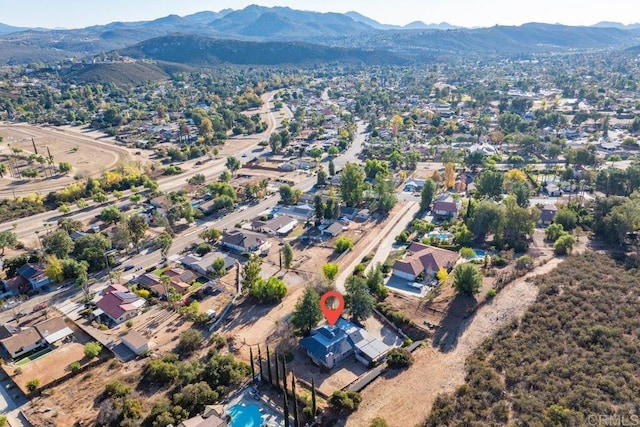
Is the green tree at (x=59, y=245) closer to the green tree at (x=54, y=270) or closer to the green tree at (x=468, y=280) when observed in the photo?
the green tree at (x=54, y=270)

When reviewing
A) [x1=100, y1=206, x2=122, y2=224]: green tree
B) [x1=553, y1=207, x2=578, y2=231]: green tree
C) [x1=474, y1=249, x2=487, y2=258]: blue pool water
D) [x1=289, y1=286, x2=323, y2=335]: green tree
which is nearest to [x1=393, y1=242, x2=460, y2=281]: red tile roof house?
[x1=474, y1=249, x2=487, y2=258]: blue pool water

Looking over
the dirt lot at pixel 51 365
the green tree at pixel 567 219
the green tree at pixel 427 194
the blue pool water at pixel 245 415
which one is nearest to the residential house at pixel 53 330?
the dirt lot at pixel 51 365

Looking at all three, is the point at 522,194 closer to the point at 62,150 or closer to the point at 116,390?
the point at 116,390

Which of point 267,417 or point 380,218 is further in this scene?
point 380,218

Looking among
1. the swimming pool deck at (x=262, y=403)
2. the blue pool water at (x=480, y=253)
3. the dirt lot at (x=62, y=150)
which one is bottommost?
the dirt lot at (x=62, y=150)

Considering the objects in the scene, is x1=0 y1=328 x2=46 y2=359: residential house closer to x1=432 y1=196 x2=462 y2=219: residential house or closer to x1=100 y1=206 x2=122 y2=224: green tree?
x1=100 y1=206 x2=122 y2=224: green tree

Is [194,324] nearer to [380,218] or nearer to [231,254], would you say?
[231,254]

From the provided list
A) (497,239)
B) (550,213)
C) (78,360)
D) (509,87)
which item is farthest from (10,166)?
(509,87)
